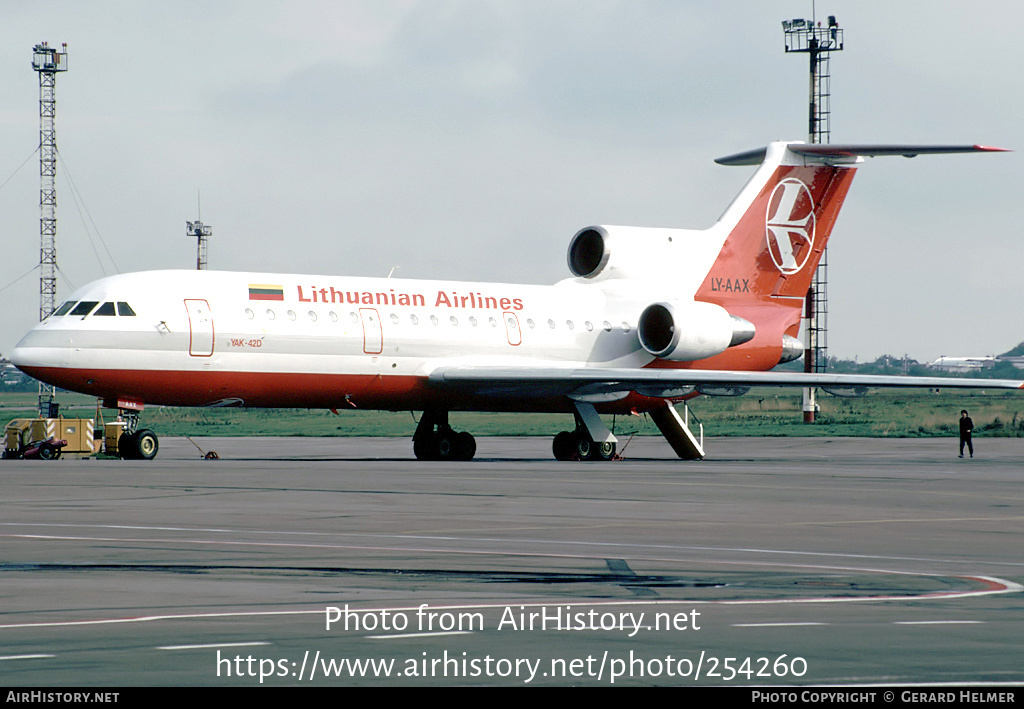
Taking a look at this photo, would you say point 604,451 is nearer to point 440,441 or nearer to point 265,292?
point 440,441

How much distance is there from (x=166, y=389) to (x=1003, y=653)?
1046 inches

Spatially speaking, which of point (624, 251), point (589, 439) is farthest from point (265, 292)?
point (624, 251)

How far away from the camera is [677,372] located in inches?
1387

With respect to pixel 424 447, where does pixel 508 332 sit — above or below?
above

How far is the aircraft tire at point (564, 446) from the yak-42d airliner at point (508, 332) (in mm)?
41

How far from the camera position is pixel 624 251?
40.5m

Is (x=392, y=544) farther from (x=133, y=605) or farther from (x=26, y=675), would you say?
(x=26, y=675)

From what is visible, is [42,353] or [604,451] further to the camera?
[604,451]

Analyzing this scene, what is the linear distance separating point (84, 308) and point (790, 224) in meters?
21.6

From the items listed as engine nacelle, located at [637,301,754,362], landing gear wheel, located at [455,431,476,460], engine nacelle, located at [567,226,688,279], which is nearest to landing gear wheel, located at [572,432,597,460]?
landing gear wheel, located at [455,431,476,460]

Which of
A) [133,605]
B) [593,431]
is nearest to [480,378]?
[593,431]

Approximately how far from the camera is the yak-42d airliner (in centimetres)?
3195

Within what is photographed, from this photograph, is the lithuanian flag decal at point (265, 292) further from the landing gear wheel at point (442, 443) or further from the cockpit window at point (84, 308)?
the landing gear wheel at point (442, 443)

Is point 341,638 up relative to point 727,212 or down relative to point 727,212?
down
